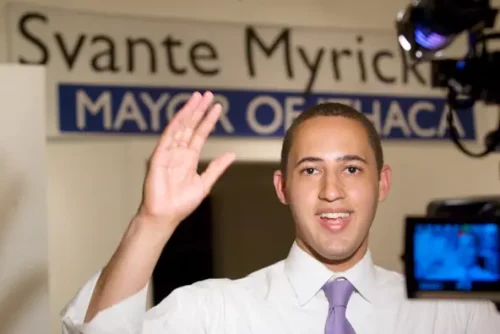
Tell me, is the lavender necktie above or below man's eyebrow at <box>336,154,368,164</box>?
below

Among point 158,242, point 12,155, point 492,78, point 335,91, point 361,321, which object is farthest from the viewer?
point 335,91

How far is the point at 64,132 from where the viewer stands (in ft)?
7.41

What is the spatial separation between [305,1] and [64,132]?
1.05 m

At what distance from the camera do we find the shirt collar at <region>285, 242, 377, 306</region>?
3.64 feet

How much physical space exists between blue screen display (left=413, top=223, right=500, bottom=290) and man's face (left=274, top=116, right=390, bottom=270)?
0.52 ft

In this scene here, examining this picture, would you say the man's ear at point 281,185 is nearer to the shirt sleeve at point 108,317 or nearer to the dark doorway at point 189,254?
the shirt sleeve at point 108,317

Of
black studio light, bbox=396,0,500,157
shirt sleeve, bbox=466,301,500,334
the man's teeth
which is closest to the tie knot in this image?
the man's teeth

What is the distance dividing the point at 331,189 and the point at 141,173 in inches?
54.4

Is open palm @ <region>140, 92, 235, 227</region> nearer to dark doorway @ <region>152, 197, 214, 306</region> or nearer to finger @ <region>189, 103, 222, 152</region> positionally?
finger @ <region>189, 103, 222, 152</region>

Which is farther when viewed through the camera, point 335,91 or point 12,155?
point 335,91

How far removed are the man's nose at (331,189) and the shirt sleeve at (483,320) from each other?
328 mm

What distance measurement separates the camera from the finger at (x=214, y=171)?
97 centimetres

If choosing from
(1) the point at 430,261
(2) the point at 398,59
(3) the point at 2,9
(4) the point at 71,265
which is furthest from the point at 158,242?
(2) the point at 398,59

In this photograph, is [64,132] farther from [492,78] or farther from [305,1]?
[492,78]
